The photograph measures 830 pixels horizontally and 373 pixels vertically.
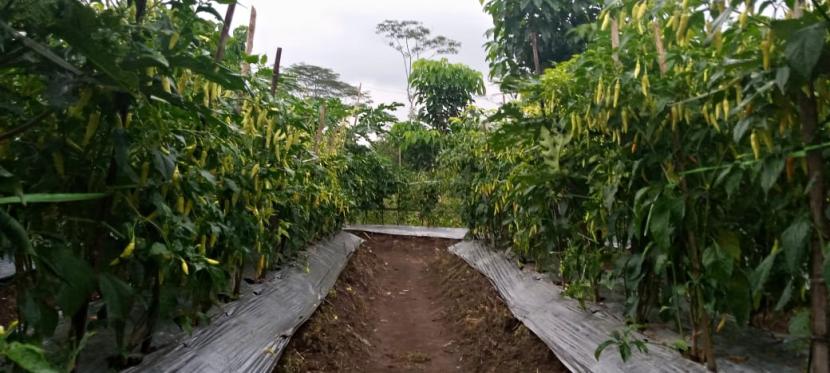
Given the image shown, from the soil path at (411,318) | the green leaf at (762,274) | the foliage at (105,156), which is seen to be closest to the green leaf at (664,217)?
the green leaf at (762,274)

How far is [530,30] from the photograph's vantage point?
247 inches

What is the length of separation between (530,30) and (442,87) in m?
7.86

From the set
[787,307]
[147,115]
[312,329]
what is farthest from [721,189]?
[312,329]

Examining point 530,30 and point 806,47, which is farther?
point 530,30

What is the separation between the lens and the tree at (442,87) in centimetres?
1393

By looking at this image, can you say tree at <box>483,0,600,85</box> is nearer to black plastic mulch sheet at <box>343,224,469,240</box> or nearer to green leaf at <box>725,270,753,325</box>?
black plastic mulch sheet at <box>343,224,469,240</box>

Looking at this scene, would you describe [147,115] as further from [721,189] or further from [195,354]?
[721,189]

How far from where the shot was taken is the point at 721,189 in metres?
2.01

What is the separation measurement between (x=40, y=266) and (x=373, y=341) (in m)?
3.29

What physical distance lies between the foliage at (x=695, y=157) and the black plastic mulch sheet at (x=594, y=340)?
127 mm

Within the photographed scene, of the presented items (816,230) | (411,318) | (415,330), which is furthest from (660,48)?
(411,318)

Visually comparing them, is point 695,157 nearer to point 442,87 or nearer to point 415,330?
point 415,330

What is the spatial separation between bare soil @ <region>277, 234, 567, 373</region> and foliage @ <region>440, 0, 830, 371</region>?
69 centimetres

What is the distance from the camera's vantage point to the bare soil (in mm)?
3473
